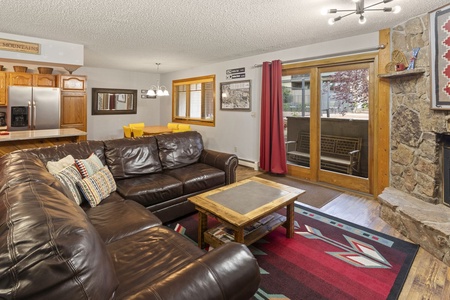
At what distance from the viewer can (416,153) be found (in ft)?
10.0

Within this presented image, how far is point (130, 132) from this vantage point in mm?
6086

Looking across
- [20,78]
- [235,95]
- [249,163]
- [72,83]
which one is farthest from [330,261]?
[20,78]

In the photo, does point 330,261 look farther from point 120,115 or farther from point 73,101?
point 120,115

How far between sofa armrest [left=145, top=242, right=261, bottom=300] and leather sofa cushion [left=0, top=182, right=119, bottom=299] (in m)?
0.21

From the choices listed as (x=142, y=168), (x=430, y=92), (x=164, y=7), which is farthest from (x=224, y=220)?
(x=430, y=92)

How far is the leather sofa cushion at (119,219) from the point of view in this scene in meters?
1.70

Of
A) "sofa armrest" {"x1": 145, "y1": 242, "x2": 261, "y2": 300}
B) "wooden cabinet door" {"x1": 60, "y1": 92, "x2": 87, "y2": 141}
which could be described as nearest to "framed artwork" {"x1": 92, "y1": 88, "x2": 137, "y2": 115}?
"wooden cabinet door" {"x1": 60, "y1": 92, "x2": 87, "y2": 141}

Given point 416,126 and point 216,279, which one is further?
point 416,126

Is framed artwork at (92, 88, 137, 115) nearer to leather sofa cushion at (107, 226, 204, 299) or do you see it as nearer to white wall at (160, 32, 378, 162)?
white wall at (160, 32, 378, 162)

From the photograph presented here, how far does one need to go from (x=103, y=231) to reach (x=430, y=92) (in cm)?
353

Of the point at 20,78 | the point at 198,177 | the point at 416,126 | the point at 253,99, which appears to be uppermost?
the point at 20,78

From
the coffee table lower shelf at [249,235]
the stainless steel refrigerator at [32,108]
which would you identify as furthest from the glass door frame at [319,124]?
the stainless steel refrigerator at [32,108]

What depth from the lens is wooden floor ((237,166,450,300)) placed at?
1.77m

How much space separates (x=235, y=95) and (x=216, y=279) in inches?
194
